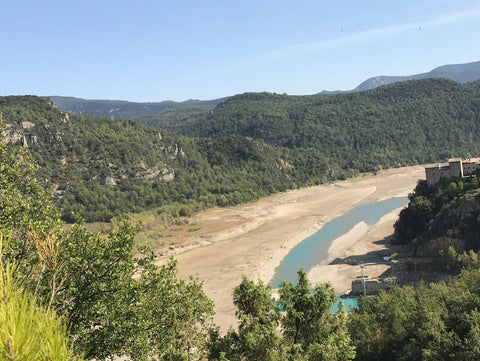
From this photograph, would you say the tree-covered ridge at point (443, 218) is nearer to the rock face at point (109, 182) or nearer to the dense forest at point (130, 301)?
the dense forest at point (130, 301)

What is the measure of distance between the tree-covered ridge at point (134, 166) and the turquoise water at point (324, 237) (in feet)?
138

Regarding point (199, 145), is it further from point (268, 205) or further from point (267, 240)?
point (267, 240)

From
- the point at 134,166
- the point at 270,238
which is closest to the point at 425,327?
the point at 270,238

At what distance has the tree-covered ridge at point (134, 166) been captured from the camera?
112 m

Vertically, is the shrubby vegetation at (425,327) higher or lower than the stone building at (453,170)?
lower

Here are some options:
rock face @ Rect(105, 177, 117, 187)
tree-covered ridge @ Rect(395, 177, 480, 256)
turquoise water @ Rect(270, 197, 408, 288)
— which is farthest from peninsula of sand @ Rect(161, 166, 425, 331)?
rock face @ Rect(105, 177, 117, 187)

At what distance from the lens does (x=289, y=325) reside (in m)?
14.2

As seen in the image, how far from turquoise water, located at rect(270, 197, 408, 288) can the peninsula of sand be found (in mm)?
1401

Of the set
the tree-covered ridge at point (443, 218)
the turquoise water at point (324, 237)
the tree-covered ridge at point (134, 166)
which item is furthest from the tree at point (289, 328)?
the tree-covered ridge at point (134, 166)

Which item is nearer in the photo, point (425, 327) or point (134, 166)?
point (425, 327)

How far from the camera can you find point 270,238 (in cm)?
8325

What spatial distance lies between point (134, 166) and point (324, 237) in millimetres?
73197

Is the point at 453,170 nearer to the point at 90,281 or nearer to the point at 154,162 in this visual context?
the point at 90,281

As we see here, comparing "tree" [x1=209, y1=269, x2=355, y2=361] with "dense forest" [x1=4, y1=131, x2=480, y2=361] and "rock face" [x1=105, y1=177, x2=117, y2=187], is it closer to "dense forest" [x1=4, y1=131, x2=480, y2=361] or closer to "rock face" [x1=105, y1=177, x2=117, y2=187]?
"dense forest" [x1=4, y1=131, x2=480, y2=361]
